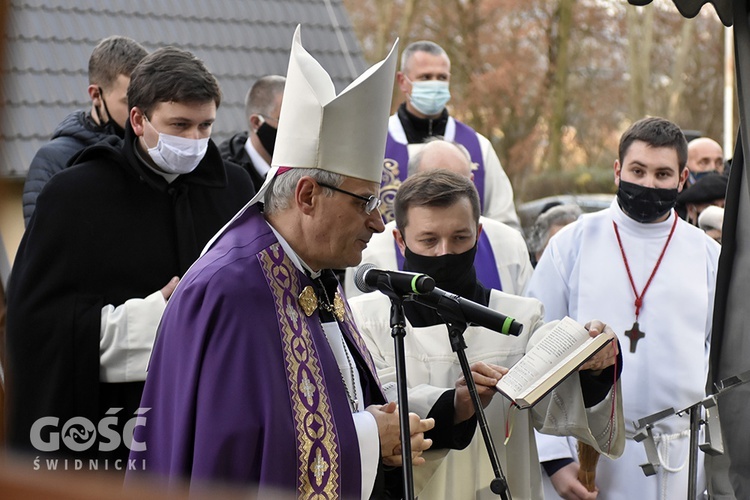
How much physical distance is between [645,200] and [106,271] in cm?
233

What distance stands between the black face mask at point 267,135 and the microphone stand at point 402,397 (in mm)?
3030

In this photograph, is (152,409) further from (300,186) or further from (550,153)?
(550,153)

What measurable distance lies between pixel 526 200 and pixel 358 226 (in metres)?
20.7

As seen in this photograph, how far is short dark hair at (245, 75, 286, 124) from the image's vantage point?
5758 millimetres

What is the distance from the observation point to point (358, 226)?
300cm

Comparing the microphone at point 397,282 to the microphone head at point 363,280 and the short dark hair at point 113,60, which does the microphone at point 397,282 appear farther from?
the short dark hair at point 113,60

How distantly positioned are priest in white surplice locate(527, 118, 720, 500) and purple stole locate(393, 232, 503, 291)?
1.57ft

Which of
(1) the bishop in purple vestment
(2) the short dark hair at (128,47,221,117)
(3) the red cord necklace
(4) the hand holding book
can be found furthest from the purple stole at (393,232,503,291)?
(1) the bishop in purple vestment

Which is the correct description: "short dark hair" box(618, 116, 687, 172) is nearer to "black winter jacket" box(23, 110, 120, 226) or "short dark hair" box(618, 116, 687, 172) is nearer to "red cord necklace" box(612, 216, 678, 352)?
"red cord necklace" box(612, 216, 678, 352)

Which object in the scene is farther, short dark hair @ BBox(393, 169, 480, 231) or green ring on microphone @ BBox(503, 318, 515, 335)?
short dark hair @ BBox(393, 169, 480, 231)

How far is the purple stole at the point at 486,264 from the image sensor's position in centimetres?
→ 521

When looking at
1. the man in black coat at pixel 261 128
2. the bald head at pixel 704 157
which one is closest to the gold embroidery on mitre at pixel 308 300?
the man in black coat at pixel 261 128

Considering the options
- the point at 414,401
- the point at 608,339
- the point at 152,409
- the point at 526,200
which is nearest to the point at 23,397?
the point at 152,409
